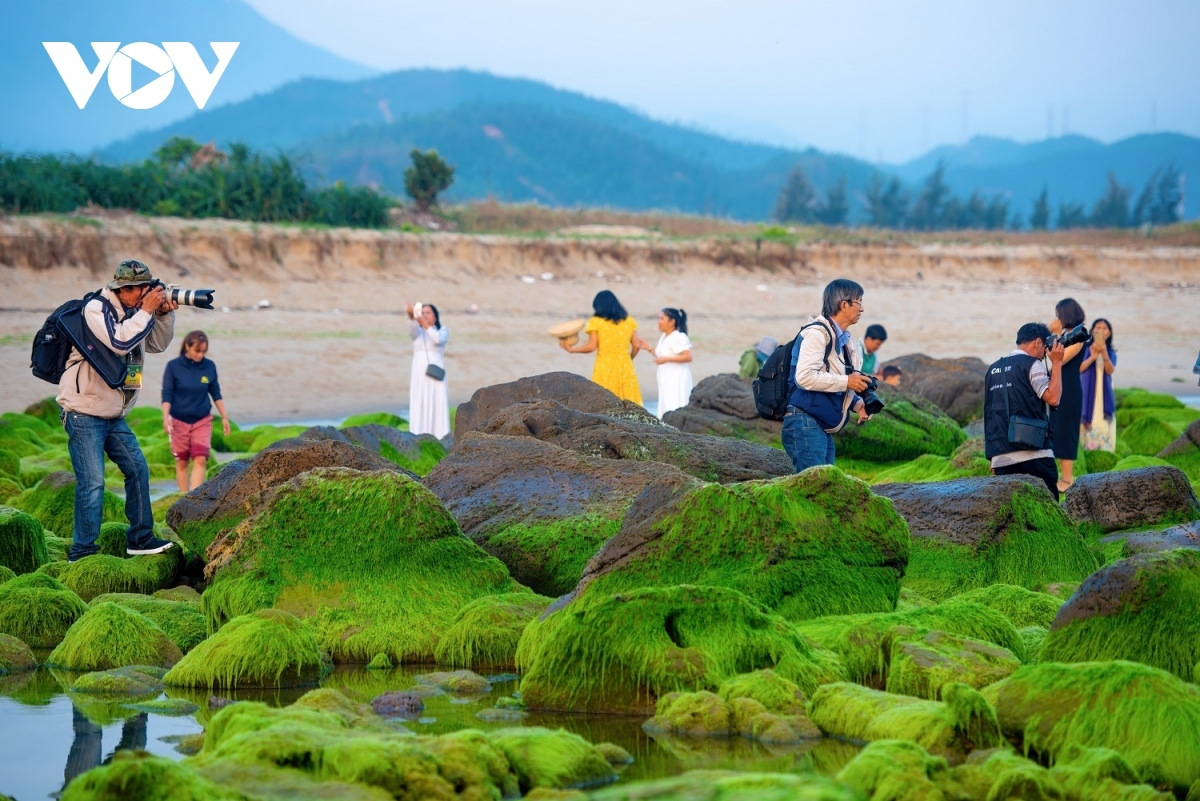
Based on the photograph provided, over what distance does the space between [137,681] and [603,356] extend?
766cm

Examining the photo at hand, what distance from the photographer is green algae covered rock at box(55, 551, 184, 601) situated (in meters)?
8.34

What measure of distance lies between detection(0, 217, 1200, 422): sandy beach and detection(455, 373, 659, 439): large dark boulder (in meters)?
9.72

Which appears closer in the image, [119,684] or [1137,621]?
[1137,621]

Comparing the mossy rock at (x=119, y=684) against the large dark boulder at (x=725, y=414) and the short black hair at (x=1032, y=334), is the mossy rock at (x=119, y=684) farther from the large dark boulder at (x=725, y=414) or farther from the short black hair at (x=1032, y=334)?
the large dark boulder at (x=725, y=414)

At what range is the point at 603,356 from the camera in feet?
44.7

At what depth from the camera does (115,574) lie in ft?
27.6

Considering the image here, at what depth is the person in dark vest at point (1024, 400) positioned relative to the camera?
8750 mm

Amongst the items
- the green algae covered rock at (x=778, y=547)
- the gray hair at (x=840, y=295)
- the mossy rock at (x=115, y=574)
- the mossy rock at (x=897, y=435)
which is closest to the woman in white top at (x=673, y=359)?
the mossy rock at (x=897, y=435)

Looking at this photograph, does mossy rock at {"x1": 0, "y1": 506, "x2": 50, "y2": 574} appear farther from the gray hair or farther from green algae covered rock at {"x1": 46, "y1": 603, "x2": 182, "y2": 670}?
the gray hair

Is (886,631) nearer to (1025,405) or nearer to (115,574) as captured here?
(1025,405)

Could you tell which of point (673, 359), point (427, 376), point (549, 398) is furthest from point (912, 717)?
point (427, 376)

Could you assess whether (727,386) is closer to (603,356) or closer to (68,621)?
(603,356)

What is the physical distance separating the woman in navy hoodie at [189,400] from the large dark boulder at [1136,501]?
7.35 meters

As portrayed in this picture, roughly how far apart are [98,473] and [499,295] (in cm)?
2474
